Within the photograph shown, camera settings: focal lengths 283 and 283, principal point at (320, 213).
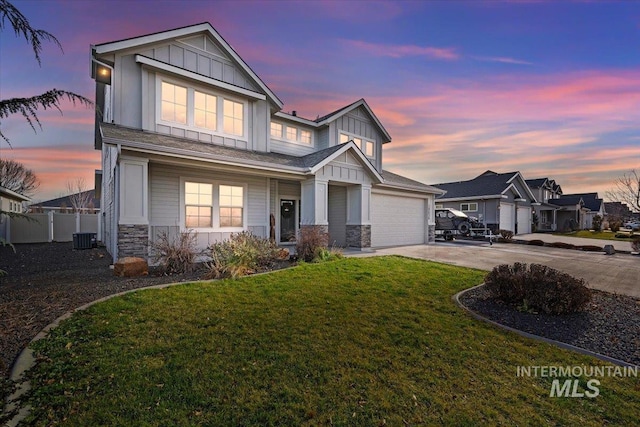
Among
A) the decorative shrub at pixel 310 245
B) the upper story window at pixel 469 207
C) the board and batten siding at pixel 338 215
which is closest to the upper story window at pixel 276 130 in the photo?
the board and batten siding at pixel 338 215

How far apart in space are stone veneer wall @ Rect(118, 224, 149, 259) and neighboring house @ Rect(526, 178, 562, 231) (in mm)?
36218

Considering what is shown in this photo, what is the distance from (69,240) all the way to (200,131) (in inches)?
633

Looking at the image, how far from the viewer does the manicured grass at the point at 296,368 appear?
2559 mm

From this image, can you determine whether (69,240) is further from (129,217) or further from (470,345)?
(470,345)

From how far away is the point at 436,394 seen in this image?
2848 mm

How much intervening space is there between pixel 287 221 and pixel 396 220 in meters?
6.23

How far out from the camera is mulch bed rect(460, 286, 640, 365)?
3.98 metres

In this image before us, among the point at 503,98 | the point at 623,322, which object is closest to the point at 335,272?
the point at 623,322

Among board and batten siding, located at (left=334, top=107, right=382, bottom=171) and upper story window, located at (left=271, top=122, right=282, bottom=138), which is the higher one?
board and batten siding, located at (left=334, top=107, right=382, bottom=171)

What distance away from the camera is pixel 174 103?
1039 cm

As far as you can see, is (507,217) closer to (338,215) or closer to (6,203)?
(338,215)

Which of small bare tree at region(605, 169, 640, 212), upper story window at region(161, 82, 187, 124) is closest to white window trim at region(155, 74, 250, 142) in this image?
upper story window at region(161, 82, 187, 124)

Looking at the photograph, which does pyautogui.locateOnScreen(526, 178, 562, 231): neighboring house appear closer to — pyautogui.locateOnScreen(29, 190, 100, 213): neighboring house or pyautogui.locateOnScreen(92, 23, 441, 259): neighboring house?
pyautogui.locateOnScreen(92, 23, 441, 259): neighboring house

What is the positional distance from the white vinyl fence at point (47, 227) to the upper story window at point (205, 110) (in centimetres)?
1355
